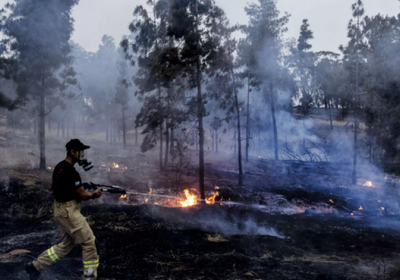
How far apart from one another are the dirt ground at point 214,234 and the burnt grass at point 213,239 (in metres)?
0.03

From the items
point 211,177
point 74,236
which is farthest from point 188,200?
point 74,236

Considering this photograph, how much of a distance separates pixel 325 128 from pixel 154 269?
4381cm

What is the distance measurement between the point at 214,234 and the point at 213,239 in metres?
0.58

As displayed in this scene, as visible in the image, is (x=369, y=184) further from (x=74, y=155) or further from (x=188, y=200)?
(x=74, y=155)

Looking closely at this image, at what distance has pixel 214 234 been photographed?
9180 mm

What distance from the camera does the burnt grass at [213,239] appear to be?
6203mm

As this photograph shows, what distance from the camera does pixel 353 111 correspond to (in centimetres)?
2056

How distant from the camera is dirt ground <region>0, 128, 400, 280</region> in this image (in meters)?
6.26

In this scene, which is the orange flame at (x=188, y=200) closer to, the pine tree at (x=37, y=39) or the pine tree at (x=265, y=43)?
the pine tree at (x=37, y=39)

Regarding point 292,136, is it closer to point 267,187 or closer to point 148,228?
point 267,187

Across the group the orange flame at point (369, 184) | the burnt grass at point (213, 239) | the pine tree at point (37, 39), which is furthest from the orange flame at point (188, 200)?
the orange flame at point (369, 184)

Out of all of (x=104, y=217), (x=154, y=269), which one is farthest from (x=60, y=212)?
(x=104, y=217)

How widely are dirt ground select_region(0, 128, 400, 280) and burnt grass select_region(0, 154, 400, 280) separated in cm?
3

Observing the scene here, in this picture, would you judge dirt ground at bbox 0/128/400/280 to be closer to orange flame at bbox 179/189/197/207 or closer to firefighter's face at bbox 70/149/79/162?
orange flame at bbox 179/189/197/207
